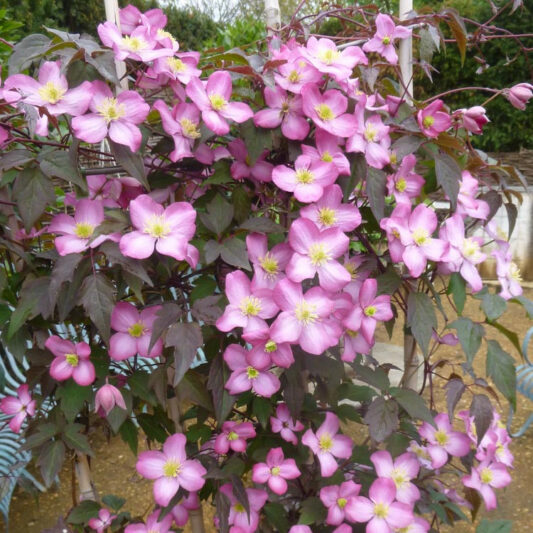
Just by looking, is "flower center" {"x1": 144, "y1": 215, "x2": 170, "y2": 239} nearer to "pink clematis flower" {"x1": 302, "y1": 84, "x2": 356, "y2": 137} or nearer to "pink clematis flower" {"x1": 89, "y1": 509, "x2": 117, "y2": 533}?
"pink clematis flower" {"x1": 302, "y1": 84, "x2": 356, "y2": 137}

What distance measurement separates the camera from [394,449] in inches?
39.3

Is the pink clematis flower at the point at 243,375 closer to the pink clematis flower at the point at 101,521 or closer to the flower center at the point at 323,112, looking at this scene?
the flower center at the point at 323,112

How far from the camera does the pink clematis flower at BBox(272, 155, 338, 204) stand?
29.5 inches

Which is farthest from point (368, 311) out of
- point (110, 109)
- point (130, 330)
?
point (110, 109)

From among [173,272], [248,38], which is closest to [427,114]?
[173,272]

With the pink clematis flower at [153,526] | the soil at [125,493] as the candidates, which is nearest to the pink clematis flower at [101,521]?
the pink clematis flower at [153,526]

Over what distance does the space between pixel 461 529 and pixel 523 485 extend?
394 mm

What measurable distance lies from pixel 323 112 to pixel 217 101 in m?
0.14

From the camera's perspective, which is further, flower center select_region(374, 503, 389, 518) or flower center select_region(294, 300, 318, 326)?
flower center select_region(374, 503, 389, 518)

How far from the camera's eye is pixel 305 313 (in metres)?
0.70

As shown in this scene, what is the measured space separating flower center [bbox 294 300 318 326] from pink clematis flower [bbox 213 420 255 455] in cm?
29

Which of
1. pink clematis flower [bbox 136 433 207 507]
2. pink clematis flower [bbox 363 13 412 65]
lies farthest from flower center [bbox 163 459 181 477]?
pink clematis flower [bbox 363 13 412 65]

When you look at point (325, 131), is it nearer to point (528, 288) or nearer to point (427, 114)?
point (427, 114)

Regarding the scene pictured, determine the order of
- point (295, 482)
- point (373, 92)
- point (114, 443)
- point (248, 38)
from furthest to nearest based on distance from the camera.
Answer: point (248, 38), point (114, 443), point (295, 482), point (373, 92)
